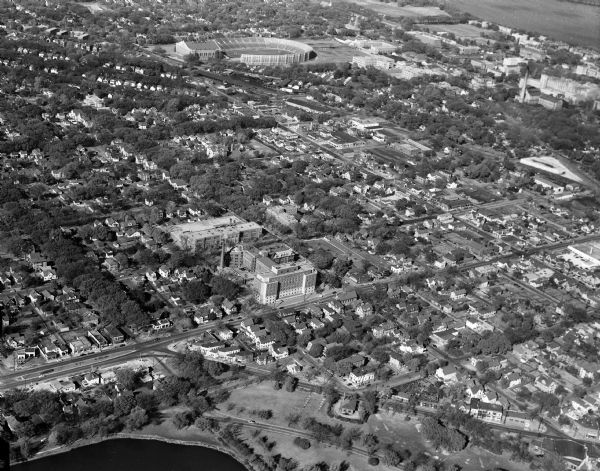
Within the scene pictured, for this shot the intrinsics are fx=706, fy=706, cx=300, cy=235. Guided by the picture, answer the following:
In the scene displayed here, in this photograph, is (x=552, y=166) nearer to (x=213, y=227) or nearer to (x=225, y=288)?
(x=213, y=227)

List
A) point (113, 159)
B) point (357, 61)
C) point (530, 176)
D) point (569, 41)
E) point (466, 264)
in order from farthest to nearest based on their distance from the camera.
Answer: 1. point (569, 41)
2. point (357, 61)
3. point (530, 176)
4. point (113, 159)
5. point (466, 264)

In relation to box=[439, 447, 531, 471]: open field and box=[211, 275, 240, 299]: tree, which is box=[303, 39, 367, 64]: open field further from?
box=[439, 447, 531, 471]: open field

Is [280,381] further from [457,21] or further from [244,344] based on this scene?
[457,21]

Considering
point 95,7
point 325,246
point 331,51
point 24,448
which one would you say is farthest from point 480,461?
point 95,7

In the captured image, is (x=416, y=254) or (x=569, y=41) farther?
(x=569, y=41)

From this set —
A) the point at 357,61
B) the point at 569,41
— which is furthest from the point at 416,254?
the point at 569,41

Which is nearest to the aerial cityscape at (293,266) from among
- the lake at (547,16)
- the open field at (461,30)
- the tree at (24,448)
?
the tree at (24,448)

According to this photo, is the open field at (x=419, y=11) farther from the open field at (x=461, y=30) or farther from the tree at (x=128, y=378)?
the tree at (x=128, y=378)
